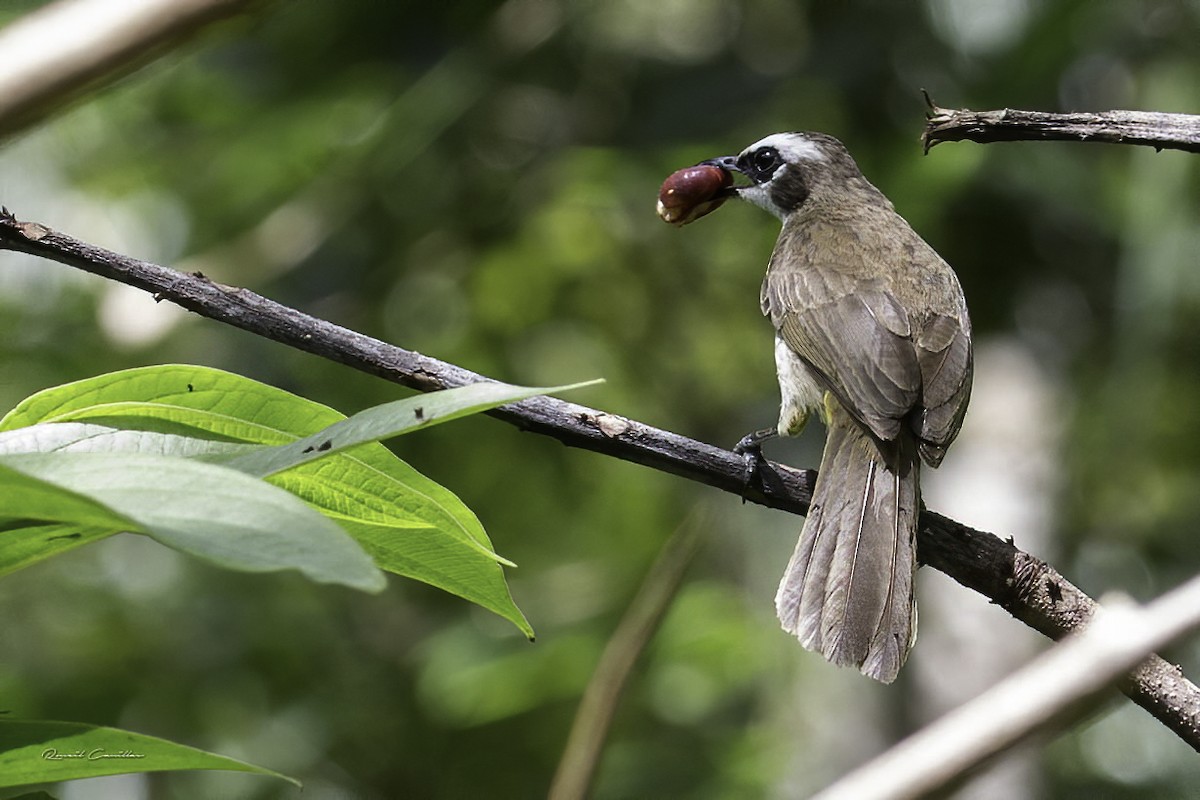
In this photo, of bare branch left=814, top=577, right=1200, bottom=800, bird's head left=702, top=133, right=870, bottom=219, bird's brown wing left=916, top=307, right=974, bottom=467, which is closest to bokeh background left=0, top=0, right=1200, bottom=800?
bird's head left=702, top=133, right=870, bottom=219

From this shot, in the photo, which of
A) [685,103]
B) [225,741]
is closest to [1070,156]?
[685,103]

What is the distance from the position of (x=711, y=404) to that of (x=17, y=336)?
336cm

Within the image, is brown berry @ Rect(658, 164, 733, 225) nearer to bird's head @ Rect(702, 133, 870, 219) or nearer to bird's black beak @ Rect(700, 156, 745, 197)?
bird's black beak @ Rect(700, 156, 745, 197)

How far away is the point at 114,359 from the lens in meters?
5.11

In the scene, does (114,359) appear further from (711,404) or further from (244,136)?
(711,404)

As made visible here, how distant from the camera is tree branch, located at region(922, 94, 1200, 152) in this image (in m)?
1.79

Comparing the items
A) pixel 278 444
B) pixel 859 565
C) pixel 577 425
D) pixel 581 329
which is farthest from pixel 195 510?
pixel 581 329

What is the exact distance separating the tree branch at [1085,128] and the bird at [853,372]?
761 mm

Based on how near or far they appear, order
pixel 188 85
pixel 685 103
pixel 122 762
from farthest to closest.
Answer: pixel 188 85
pixel 685 103
pixel 122 762

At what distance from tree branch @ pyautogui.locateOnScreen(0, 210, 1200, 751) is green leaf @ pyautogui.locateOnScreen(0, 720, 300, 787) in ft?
2.56

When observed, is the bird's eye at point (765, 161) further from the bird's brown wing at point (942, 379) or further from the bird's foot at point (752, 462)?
the bird's foot at point (752, 462)

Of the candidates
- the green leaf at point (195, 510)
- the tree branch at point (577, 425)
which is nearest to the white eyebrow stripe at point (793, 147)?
the tree branch at point (577, 425)

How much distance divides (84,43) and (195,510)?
→ 0.59 meters

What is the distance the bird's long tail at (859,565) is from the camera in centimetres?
277
